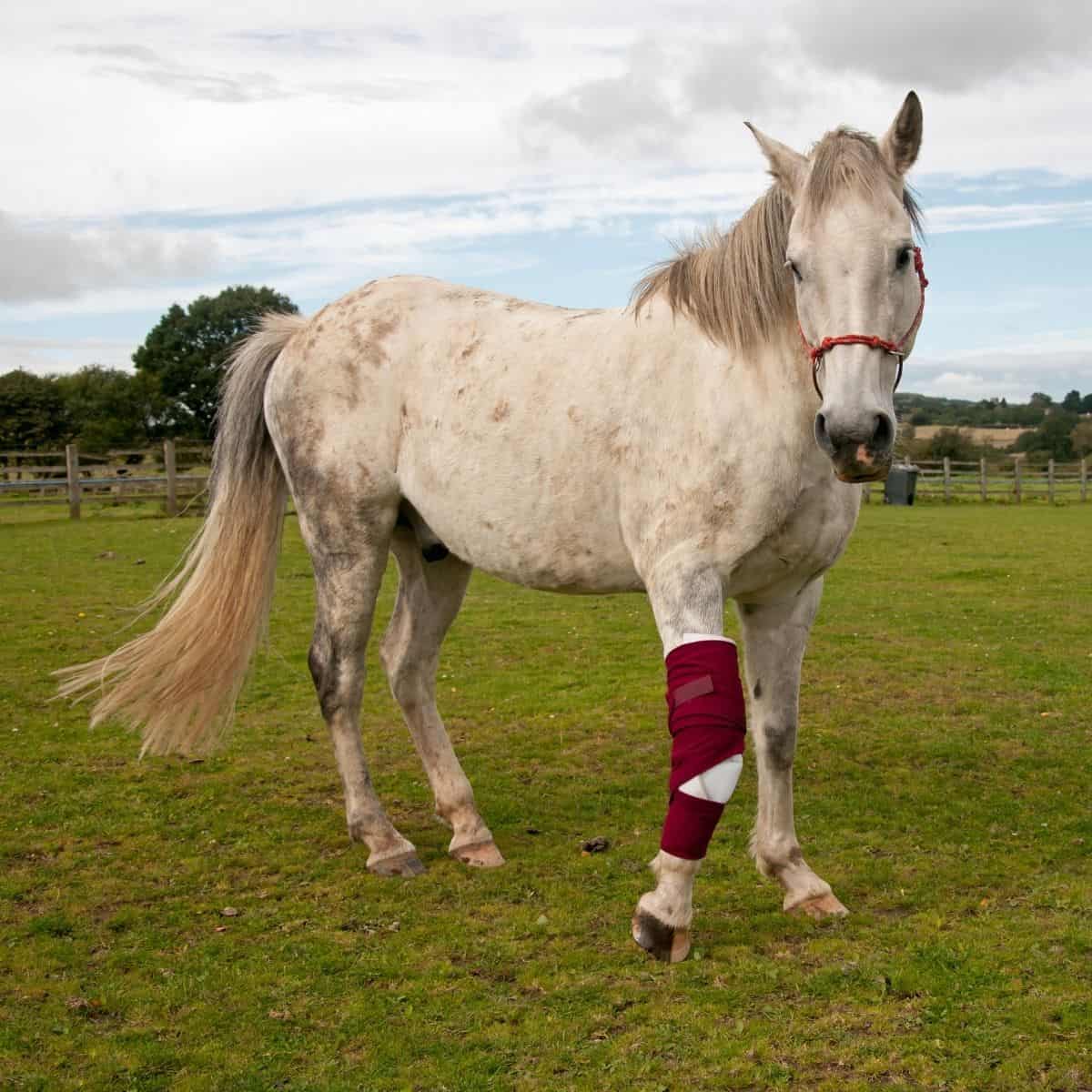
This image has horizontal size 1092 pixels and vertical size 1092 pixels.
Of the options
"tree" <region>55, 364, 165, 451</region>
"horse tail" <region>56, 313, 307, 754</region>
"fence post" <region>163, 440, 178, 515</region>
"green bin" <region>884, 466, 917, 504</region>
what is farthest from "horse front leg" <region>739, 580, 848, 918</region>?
"tree" <region>55, 364, 165, 451</region>

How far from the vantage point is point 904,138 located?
379 centimetres

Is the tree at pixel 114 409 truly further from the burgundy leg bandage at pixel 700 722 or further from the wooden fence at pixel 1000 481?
the burgundy leg bandage at pixel 700 722

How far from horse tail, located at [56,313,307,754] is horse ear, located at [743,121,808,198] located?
287 cm

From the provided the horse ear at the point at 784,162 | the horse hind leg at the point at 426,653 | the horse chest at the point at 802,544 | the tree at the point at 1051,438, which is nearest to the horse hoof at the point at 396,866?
the horse hind leg at the point at 426,653

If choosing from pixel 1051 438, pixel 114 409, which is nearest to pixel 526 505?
pixel 114 409

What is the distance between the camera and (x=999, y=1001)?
3.63 m

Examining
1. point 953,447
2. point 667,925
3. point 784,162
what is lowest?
point 667,925

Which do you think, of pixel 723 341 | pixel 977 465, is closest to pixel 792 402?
pixel 723 341

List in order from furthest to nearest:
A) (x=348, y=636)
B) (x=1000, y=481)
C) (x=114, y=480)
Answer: (x=1000, y=481) < (x=114, y=480) < (x=348, y=636)

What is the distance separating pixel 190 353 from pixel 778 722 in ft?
172

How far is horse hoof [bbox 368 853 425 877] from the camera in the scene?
5043 millimetres

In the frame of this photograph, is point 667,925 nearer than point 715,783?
No

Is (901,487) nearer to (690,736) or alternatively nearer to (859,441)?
(690,736)

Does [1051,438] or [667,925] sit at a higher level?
[1051,438]
